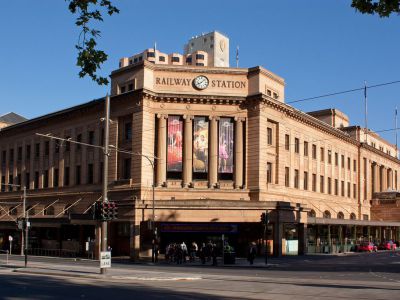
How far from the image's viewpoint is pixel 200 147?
52.6m

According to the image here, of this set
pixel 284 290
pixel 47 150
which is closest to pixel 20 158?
pixel 47 150

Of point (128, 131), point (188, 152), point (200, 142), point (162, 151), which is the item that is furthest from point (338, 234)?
point (128, 131)

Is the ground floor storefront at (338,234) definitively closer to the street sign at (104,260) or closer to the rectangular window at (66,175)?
the rectangular window at (66,175)

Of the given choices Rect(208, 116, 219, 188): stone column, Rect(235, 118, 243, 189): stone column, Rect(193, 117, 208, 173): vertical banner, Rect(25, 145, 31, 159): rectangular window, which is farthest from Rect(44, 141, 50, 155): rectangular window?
Rect(235, 118, 243, 189): stone column

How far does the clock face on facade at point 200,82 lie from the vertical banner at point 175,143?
138 inches

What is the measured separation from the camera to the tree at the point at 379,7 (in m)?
12.3

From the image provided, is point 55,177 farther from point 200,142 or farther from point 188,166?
point 200,142

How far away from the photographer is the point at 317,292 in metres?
21.1

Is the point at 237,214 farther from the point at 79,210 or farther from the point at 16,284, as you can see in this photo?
the point at 16,284

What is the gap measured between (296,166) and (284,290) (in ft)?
126

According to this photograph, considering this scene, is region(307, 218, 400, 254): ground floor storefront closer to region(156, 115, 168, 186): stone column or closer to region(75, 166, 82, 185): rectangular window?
region(156, 115, 168, 186): stone column

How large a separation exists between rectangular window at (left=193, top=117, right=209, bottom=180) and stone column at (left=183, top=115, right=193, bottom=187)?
15.2 inches

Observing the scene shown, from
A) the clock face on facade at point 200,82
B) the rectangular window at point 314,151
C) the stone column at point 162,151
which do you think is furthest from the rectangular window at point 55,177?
the rectangular window at point 314,151

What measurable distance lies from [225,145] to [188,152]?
141 inches
